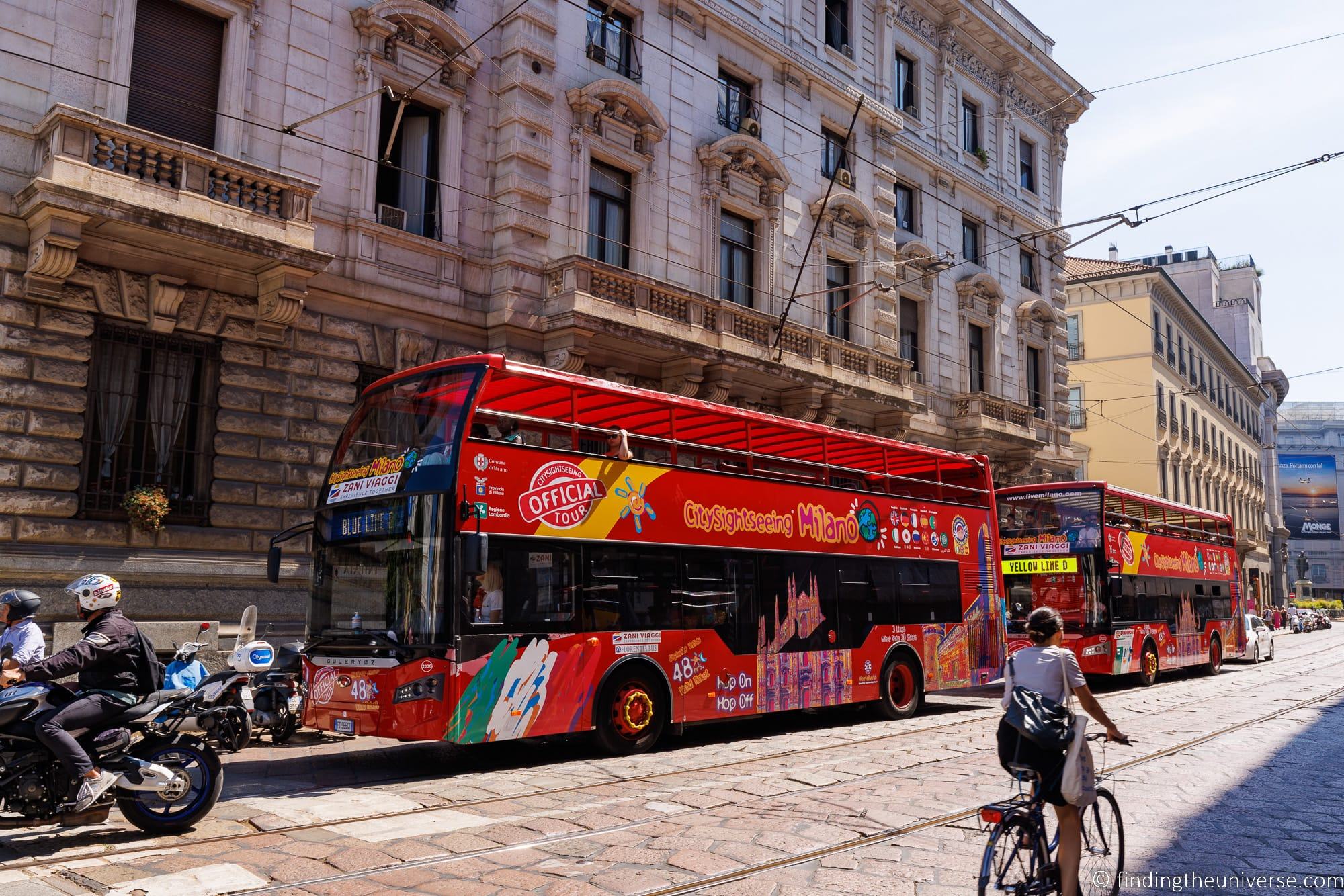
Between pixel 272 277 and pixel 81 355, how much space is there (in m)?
2.57

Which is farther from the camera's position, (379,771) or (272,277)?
(272,277)

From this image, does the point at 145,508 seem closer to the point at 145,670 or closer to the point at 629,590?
the point at 629,590

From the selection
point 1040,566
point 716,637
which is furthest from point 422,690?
point 1040,566

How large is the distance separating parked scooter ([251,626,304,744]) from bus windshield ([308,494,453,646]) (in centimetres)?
127

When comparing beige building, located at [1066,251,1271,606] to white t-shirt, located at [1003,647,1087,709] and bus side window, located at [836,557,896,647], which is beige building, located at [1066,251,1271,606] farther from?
white t-shirt, located at [1003,647,1087,709]

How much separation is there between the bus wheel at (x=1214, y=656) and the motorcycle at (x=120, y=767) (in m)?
23.8

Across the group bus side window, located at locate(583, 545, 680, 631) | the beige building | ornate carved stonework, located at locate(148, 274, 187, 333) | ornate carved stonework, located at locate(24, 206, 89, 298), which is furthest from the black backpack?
the beige building

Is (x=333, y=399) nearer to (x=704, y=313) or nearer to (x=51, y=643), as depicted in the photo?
(x=51, y=643)

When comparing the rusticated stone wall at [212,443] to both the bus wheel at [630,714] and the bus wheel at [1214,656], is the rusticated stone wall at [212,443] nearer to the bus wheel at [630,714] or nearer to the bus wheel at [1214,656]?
the bus wheel at [630,714]

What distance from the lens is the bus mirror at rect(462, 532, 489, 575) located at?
30.6 ft

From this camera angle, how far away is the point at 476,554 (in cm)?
934

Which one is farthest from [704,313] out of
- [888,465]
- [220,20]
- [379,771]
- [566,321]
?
[379,771]

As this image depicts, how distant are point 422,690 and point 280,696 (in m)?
2.85

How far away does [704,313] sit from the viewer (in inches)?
796
